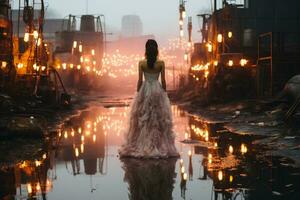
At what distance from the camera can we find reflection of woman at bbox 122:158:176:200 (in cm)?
788

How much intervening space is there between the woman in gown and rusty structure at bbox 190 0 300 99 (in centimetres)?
1640

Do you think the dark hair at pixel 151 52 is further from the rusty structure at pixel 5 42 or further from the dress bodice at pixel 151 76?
the rusty structure at pixel 5 42

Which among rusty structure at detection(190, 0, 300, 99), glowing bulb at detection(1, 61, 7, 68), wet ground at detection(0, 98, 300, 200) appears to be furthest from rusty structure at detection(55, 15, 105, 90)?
wet ground at detection(0, 98, 300, 200)

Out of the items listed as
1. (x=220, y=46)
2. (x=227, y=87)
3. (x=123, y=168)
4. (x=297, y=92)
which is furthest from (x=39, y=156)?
(x=220, y=46)

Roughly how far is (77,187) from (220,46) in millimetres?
30040

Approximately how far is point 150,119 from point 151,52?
1.60 metres

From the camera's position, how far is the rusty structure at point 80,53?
6812cm

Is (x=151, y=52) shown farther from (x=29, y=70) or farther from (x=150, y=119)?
(x=29, y=70)

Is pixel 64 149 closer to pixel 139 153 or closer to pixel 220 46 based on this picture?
pixel 139 153

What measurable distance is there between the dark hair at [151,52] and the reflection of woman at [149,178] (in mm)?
2398

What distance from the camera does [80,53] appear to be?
7144 centimetres

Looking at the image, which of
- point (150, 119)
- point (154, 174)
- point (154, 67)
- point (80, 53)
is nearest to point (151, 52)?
point (154, 67)

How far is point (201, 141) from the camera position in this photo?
15797mm

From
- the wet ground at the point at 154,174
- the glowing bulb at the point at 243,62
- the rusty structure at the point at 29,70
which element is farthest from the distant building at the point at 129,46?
the wet ground at the point at 154,174
